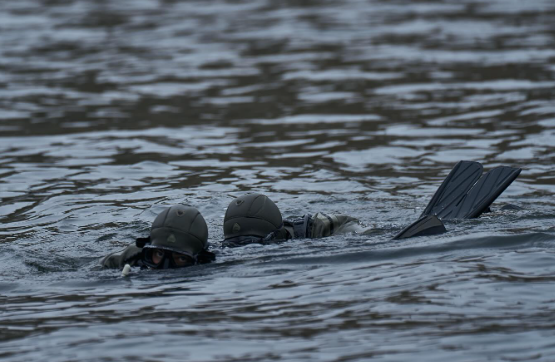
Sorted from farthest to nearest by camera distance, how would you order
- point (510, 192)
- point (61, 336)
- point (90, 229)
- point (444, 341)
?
point (510, 192), point (90, 229), point (61, 336), point (444, 341)

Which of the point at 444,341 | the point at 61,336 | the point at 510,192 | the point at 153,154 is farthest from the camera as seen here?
the point at 153,154

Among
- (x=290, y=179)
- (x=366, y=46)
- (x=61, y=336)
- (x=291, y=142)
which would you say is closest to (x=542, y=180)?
(x=290, y=179)

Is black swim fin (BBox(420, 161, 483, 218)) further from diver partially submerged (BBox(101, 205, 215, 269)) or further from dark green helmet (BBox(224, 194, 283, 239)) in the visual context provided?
diver partially submerged (BBox(101, 205, 215, 269))

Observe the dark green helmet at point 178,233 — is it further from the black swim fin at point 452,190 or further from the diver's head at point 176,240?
the black swim fin at point 452,190

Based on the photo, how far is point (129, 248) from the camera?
27.8 ft

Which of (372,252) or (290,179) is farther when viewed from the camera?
(290,179)

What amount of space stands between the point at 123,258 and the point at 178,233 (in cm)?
63

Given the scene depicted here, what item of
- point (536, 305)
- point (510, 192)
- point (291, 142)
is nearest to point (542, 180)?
point (510, 192)

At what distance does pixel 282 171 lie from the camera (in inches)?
521

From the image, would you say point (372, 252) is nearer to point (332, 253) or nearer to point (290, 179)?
point (332, 253)

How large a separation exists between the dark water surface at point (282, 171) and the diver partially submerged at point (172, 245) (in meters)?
0.14

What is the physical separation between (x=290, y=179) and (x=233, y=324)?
20.0ft

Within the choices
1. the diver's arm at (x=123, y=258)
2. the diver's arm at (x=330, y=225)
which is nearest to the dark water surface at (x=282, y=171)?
the diver's arm at (x=123, y=258)

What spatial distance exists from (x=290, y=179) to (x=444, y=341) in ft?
21.9
